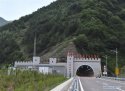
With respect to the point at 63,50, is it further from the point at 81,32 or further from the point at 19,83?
the point at 19,83

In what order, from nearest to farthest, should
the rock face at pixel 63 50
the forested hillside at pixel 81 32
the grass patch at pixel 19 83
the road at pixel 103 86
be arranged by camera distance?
the grass patch at pixel 19 83 < the road at pixel 103 86 < the rock face at pixel 63 50 < the forested hillside at pixel 81 32

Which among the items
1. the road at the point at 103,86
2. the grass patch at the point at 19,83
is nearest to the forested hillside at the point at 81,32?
the road at the point at 103,86

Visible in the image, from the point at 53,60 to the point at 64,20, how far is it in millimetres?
51173

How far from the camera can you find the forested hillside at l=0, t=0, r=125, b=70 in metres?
126

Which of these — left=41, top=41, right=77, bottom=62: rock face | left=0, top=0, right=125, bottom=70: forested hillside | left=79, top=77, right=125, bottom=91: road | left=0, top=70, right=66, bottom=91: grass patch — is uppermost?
left=0, top=0, right=125, bottom=70: forested hillside

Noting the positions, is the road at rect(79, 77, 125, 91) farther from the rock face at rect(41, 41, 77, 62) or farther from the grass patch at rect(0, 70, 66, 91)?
the rock face at rect(41, 41, 77, 62)

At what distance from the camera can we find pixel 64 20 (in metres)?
153

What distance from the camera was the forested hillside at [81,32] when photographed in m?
126

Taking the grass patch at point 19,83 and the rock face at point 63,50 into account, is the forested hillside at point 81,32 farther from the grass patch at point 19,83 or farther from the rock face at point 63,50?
the grass patch at point 19,83

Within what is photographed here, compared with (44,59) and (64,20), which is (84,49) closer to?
(44,59)

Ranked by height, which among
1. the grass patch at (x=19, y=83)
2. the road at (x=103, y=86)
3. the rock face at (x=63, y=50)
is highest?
the rock face at (x=63, y=50)

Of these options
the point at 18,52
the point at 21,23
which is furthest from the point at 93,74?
the point at 21,23

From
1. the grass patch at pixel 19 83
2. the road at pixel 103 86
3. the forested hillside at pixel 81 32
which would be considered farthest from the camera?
the forested hillside at pixel 81 32

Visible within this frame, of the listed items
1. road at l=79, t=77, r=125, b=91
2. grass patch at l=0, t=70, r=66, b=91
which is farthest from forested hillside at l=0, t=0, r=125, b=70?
grass patch at l=0, t=70, r=66, b=91
